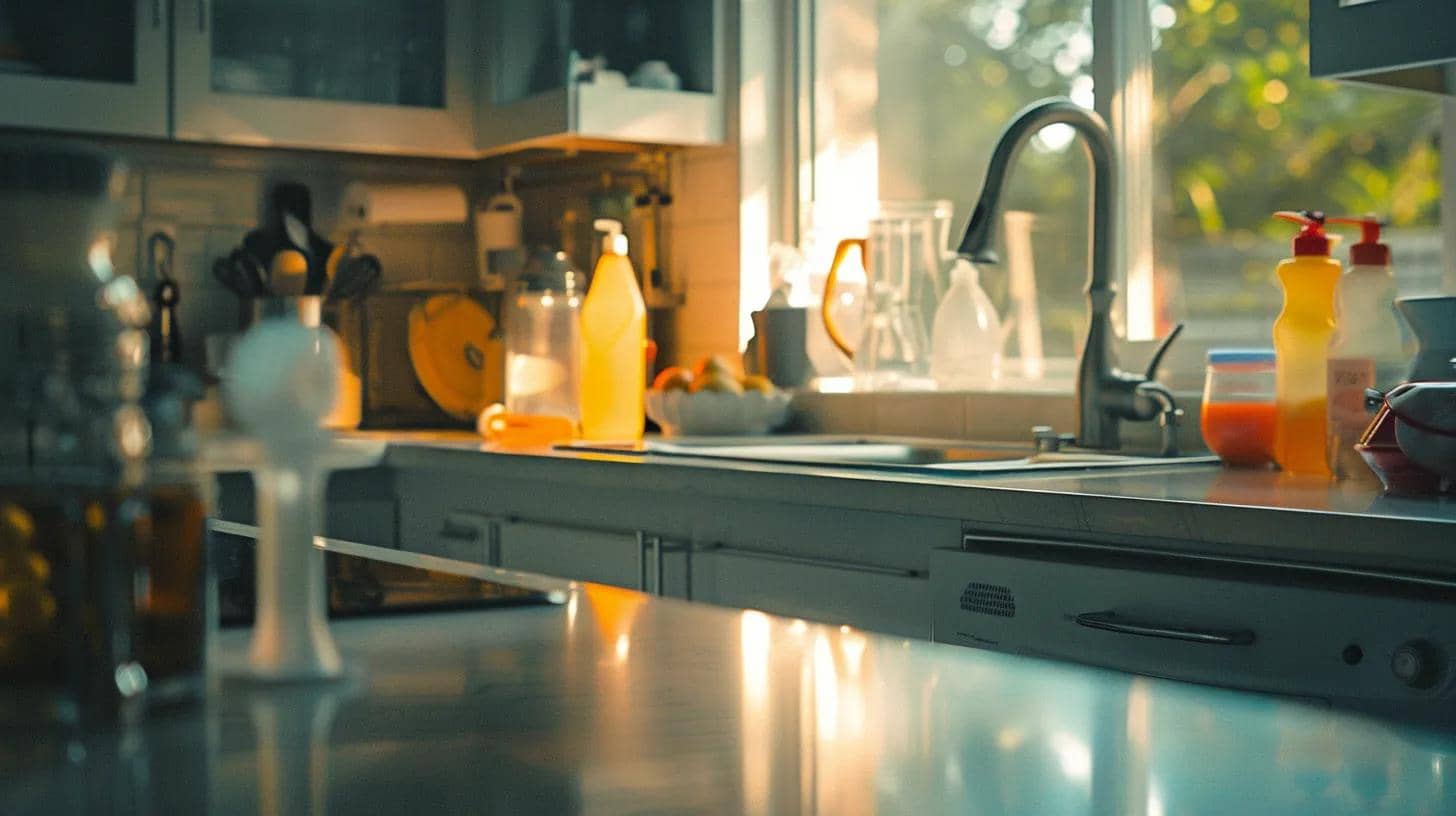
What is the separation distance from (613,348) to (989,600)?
3.89 ft

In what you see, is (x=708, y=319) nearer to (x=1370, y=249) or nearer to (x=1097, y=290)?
(x=1097, y=290)

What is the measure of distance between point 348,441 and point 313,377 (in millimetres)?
2339

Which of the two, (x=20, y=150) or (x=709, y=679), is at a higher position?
(x=20, y=150)

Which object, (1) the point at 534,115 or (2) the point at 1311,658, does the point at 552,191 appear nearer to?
(1) the point at 534,115

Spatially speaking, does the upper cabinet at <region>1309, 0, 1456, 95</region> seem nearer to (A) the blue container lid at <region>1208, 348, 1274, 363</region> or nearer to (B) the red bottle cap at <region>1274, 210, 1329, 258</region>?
(B) the red bottle cap at <region>1274, 210, 1329, 258</region>

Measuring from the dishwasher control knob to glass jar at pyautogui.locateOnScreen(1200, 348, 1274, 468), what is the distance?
731mm

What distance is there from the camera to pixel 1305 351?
1.84 metres

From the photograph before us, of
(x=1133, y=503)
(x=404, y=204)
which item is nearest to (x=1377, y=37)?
(x=1133, y=503)

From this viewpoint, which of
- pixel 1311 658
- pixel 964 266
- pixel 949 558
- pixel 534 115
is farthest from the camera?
pixel 534 115

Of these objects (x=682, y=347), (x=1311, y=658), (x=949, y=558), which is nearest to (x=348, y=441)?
(x=682, y=347)

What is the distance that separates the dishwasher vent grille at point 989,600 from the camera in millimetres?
1595

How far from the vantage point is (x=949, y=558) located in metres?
1.69

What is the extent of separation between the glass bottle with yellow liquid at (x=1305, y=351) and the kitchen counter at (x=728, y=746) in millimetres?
1199

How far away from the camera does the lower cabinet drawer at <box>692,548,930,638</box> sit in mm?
1781
